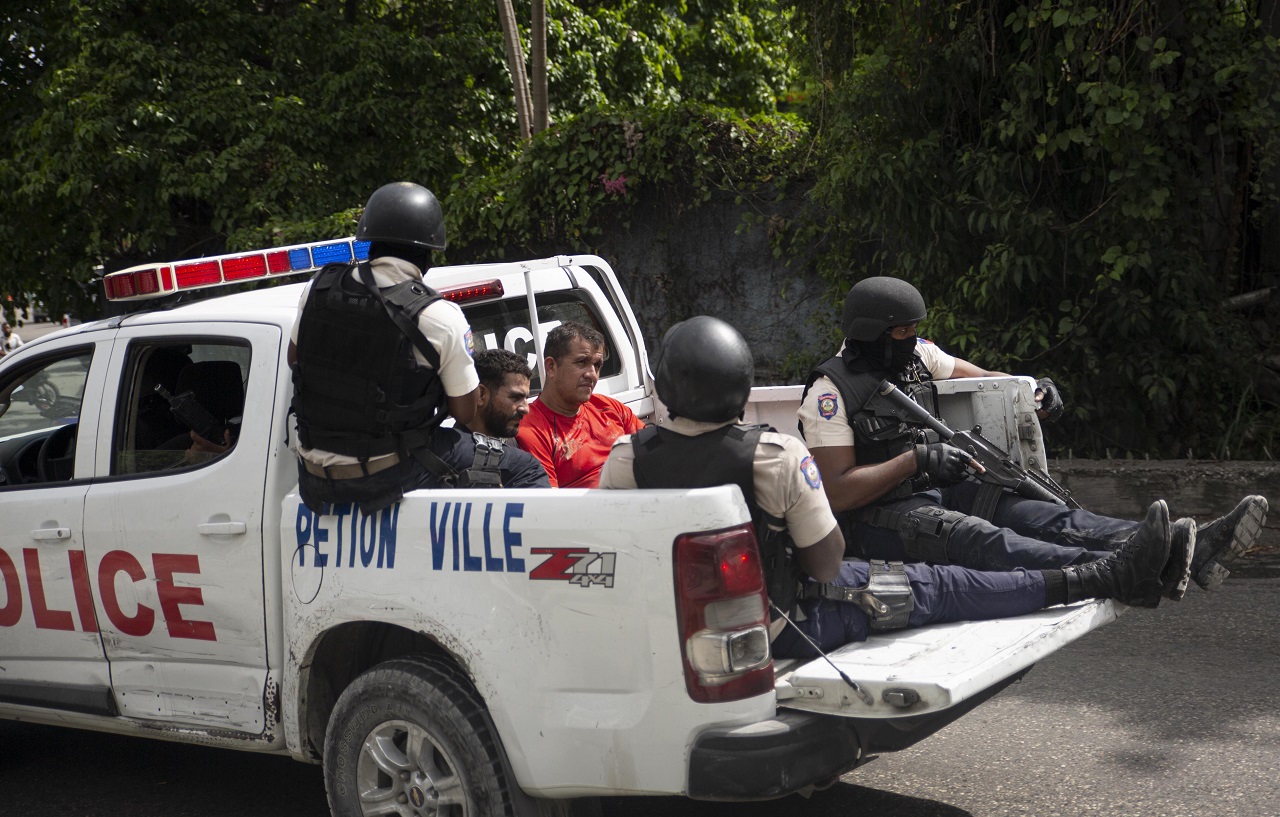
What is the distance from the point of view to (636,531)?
9.22 ft

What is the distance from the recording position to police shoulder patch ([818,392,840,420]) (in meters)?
4.21

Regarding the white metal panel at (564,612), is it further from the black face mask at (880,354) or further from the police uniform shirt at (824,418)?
the black face mask at (880,354)

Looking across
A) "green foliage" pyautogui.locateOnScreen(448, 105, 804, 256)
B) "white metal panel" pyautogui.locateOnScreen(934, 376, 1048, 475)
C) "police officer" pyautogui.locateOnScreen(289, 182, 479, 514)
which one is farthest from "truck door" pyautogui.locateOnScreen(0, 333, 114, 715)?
"green foliage" pyautogui.locateOnScreen(448, 105, 804, 256)

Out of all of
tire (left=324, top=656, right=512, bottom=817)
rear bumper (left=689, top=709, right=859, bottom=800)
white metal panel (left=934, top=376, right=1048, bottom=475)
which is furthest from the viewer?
white metal panel (left=934, top=376, right=1048, bottom=475)

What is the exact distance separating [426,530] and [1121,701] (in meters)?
2.94

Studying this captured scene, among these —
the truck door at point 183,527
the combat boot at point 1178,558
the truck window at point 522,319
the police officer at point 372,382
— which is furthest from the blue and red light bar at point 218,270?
the combat boot at point 1178,558

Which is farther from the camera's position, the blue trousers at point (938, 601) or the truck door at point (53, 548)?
the truck door at point (53, 548)

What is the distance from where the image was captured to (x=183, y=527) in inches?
Result: 146

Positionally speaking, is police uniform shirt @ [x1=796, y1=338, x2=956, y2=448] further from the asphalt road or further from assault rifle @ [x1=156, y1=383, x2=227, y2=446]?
assault rifle @ [x1=156, y1=383, x2=227, y2=446]

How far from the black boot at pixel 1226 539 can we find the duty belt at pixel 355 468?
8.27ft

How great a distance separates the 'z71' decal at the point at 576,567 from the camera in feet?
9.36

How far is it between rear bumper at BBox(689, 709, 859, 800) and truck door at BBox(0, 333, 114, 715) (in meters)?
2.18

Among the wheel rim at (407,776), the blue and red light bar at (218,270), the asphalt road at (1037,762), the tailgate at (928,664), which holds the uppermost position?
the blue and red light bar at (218,270)

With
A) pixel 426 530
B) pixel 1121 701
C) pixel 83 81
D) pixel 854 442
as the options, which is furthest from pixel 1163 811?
pixel 83 81
